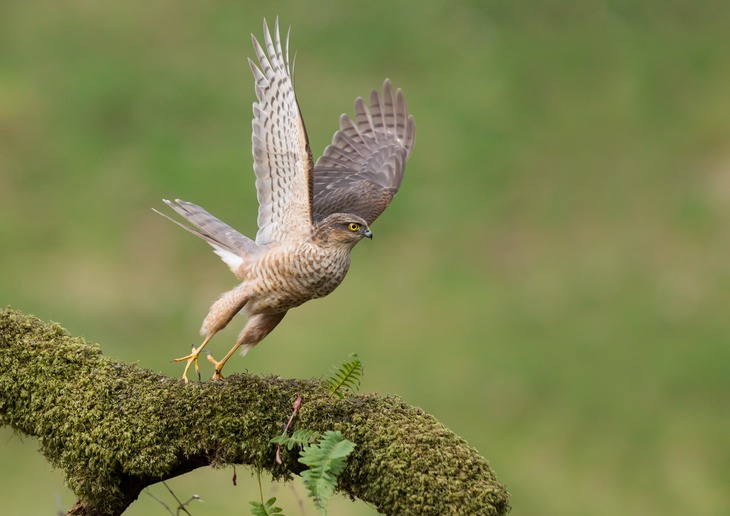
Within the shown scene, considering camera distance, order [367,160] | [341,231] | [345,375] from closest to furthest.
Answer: [345,375]
[341,231]
[367,160]

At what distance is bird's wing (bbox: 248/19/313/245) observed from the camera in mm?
6035

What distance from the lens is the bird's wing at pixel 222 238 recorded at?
20.5 feet

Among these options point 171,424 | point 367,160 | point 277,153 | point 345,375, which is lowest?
point 171,424

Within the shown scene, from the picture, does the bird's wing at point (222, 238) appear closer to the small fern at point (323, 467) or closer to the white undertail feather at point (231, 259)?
the white undertail feather at point (231, 259)

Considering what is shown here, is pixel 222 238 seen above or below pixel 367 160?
below

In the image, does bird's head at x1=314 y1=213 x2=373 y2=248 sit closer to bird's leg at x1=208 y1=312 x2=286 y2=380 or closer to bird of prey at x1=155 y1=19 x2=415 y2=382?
bird of prey at x1=155 y1=19 x2=415 y2=382

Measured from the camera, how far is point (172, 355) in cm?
1080

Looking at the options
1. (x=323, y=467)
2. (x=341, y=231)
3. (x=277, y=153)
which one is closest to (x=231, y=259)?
(x=277, y=153)

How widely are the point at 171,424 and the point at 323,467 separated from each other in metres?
0.82

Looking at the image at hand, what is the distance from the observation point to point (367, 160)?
25.2 feet

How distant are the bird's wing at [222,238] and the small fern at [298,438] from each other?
56.3 inches

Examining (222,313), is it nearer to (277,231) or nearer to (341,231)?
(277,231)

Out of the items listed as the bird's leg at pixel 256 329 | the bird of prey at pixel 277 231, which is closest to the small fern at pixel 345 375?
the bird of prey at pixel 277 231

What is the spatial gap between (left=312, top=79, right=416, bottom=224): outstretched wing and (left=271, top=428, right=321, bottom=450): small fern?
2.07 metres
